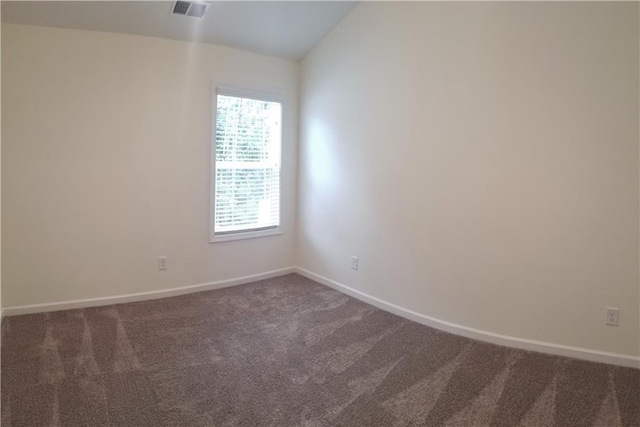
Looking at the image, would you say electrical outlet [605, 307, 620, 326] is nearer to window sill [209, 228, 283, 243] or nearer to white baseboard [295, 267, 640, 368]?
white baseboard [295, 267, 640, 368]

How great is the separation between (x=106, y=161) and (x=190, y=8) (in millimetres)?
1477

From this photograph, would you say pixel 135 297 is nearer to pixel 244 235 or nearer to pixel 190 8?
pixel 244 235

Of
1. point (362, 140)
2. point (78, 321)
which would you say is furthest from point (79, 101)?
point (362, 140)

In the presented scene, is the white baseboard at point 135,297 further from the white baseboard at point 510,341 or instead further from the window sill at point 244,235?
the white baseboard at point 510,341

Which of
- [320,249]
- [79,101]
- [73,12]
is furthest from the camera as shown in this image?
[320,249]

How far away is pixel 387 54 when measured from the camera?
11.2 ft

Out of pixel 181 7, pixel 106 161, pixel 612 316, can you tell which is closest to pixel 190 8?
pixel 181 7

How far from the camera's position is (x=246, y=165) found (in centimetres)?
415

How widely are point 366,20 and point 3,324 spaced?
393 centimetres

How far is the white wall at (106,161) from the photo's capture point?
10.2 ft

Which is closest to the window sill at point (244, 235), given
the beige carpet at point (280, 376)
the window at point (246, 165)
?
the window at point (246, 165)

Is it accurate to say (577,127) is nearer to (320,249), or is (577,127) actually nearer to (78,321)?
(320,249)

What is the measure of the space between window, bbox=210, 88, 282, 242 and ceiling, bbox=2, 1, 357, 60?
1.75 ft

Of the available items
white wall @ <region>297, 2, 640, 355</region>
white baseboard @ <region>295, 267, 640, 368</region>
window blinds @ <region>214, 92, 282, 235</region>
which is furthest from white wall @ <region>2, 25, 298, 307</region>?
white baseboard @ <region>295, 267, 640, 368</region>
